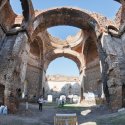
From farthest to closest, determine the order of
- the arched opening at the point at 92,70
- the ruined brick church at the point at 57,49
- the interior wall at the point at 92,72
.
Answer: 1. the interior wall at the point at 92,72
2. the arched opening at the point at 92,70
3. the ruined brick church at the point at 57,49

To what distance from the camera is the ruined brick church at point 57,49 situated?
12273 millimetres

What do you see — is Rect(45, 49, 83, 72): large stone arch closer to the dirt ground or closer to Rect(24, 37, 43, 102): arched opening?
Rect(24, 37, 43, 102): arched opening

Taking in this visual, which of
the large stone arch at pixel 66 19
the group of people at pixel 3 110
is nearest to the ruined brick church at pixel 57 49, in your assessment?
the large stone arch at pixel 66 19

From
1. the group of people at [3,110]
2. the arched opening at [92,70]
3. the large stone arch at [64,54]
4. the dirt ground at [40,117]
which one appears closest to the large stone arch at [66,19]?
the arched opening at [92,70]

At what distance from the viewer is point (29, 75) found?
67.1 ft

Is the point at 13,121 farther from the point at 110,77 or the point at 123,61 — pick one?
the point at 123,61

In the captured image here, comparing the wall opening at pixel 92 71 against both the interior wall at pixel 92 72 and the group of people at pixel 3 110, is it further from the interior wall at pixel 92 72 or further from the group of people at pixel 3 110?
the group of people at pixel 3 110

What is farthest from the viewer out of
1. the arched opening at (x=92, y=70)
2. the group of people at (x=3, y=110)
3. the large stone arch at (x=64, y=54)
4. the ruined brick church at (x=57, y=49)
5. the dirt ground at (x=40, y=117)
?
the large stone arch at (x=64, y=54)

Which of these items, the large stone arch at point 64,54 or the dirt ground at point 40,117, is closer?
the dirt ground at point 40,117

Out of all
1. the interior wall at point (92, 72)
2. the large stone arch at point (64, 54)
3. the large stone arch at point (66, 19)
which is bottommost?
the interior wall at point (92, 72)

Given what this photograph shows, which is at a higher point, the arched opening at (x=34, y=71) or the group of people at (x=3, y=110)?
the arched opening at (x=34, y=71)

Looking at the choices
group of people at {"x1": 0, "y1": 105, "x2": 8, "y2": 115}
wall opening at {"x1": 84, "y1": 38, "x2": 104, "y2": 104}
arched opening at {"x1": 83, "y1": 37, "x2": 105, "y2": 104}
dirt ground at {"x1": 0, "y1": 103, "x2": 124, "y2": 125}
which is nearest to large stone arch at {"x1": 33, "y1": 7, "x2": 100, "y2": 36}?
arched opening at {"x1": 83, "y1": 37, "x2": 105, "y2": 104}

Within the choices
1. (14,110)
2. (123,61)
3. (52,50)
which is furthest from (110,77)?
(52,50)

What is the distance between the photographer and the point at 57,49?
23.0 m
